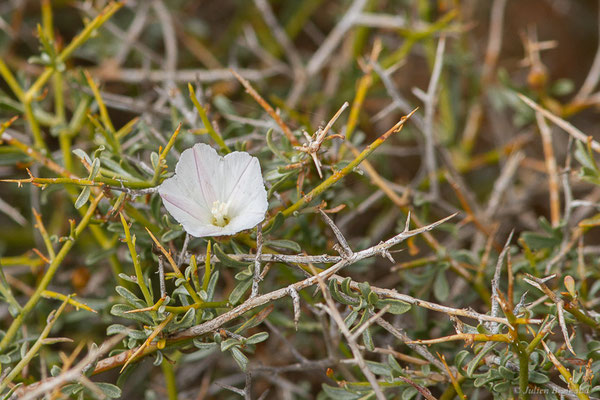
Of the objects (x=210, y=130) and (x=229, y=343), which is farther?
(x=210, y=130)

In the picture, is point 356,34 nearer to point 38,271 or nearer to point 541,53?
point 541,53

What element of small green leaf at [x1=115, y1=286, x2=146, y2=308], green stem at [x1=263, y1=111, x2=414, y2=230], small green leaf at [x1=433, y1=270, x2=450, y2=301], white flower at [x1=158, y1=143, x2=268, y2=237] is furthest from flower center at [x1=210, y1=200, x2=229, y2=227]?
small green leaf at [x1=433, y1=270, x2=450, y2=301]

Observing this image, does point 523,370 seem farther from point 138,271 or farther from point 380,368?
point 138,271

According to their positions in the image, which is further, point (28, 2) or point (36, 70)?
point (28, 2)

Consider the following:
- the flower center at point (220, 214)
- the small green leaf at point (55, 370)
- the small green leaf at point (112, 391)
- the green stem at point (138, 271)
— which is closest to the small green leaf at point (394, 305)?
the flower center at point (220, 214)

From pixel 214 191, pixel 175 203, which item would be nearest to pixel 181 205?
pixel 175 203

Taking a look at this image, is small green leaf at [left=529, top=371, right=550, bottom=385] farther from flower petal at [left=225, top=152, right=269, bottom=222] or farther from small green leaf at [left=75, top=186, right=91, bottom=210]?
small green leaf at [left=75, top=186, right=91, bottom=210]

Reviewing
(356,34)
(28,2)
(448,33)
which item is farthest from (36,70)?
(448,33)
